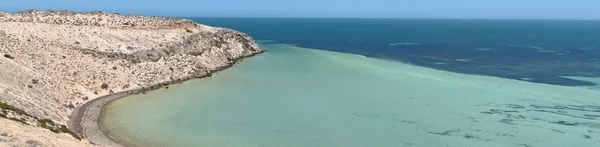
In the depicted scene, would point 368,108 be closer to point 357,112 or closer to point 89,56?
point 357,112

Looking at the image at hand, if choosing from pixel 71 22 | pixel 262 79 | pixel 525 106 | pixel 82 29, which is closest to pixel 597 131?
pixel 525 106

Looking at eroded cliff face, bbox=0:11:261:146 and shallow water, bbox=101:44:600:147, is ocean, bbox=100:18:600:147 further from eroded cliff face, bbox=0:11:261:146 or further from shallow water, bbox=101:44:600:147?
eroded cliff face, bbox=0:11:261:146

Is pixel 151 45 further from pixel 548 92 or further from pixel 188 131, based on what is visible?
pixel 548 92

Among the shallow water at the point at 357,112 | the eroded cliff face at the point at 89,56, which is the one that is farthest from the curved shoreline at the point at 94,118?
the shallow water at the point at 357,112

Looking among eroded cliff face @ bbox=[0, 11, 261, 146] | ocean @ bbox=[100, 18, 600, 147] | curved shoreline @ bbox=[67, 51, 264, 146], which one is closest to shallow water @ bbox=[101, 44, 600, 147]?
ocean @ bbox=[100, 18, 600, 147]

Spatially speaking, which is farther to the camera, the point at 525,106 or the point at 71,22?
the point at 71,22

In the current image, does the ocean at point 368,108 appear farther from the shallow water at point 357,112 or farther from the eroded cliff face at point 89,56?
the eroded cliff face at point 89,56

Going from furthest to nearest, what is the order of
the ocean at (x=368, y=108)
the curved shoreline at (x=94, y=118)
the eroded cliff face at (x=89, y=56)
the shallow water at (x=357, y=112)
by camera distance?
the eroded cliff face at (x=89, y=56), the ocean at (x=368, y=108), the shallow water at (x=357, y=112), the curved shoreline at (x=94, y=118)
